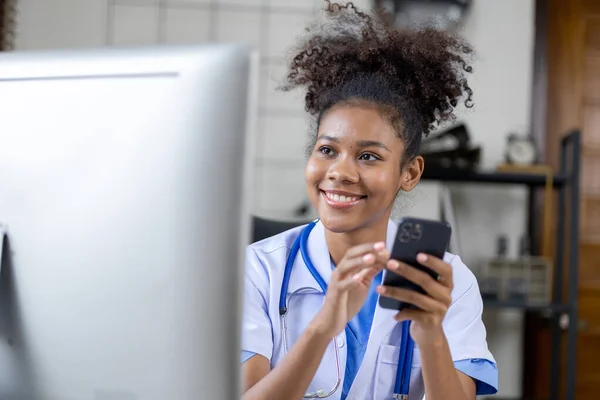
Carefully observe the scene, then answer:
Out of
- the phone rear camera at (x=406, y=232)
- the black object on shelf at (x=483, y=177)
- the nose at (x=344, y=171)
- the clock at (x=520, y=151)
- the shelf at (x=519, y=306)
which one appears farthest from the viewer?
the clock at (x=520, y=151)

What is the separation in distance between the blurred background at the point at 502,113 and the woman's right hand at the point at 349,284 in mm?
1970

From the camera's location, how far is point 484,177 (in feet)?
8.71

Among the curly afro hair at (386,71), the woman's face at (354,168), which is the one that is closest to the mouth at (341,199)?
the woman's face at (354,168)

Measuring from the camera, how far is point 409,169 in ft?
3.33

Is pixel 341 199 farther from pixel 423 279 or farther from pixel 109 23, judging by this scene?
pixel 109 23

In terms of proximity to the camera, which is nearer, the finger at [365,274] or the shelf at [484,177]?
the finger at [365,274]

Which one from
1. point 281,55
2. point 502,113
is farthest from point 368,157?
point 502,113

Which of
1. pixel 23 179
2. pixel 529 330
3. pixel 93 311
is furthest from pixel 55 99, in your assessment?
pixel 529 330

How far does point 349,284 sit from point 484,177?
1.97 m

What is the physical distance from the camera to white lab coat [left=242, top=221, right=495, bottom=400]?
94cm

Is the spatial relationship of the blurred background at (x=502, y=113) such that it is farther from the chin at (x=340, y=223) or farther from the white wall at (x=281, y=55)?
the chin at (x=340, y=223)

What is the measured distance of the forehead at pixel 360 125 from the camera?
955mm

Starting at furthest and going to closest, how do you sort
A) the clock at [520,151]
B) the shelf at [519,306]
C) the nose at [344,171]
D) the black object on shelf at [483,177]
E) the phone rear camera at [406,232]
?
the clock at [520,151], the black object on shelf at [483,177], the shelf at [519,306], the nose at [344,171], the phone rear camera at [406,232]

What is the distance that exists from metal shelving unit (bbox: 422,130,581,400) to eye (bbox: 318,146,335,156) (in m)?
1.64
